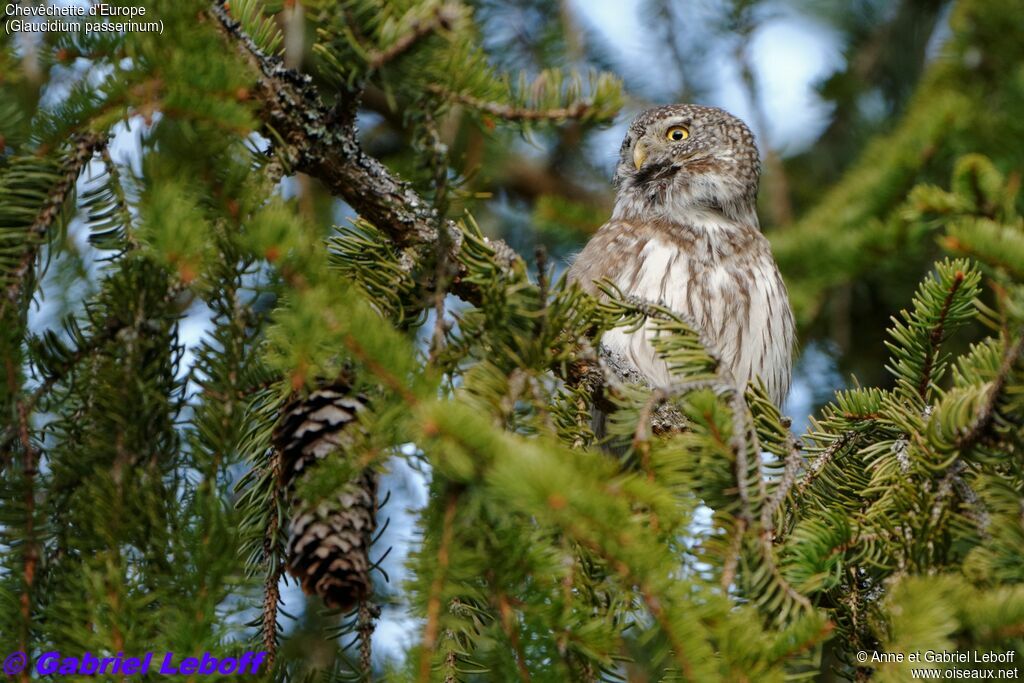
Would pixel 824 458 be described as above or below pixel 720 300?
below

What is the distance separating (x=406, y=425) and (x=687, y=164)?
2.75m

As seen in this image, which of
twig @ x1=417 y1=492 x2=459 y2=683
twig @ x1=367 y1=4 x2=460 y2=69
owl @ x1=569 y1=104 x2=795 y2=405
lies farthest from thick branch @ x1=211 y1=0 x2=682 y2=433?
owl @ x1=569 y1=104 x2=795 y2=405

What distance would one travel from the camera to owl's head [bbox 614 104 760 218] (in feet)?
12.1

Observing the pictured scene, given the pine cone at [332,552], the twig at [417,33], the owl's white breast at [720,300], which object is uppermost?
the owl's white breast at [720,300]

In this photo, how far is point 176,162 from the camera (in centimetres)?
145

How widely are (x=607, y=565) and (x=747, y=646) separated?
221 millimetres

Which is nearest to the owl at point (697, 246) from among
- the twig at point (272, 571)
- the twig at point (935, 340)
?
the twig at point (935, 340)

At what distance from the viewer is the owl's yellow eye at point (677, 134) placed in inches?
155

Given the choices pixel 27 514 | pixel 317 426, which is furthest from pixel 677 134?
pixel 27 514

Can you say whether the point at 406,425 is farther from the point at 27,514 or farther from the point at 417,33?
the point at 27,514

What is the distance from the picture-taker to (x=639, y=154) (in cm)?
394

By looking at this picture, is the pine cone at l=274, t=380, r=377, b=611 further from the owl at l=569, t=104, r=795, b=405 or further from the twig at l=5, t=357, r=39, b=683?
the owl at l=569, t=104, r=795, b=405

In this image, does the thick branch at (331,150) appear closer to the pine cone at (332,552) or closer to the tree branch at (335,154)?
the tree branch at (335,154)

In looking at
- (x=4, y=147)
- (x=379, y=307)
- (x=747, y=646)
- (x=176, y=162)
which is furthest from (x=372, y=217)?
(x=747, y=646)
